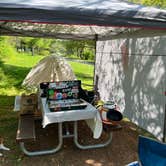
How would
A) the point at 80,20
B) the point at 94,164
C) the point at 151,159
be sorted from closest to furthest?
the point at 151,159 → the point at 80,20 → the point at 94,164

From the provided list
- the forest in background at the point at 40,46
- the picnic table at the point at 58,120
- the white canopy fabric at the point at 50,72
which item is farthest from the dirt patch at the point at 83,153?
the forest in background at the point at 40,46

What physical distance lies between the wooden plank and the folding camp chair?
198 centimetres

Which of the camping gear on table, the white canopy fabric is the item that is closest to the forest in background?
the white canopy fabric

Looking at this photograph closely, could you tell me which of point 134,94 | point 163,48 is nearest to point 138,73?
point 134,94

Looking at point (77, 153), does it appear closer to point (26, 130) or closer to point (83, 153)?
point (83, 153)

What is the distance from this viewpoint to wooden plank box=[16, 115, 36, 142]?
3.78 meters

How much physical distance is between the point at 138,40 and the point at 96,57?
4169 millimetres

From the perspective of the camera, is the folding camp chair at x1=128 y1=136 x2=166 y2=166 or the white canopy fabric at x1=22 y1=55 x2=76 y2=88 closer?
the folding camp chair at x1=128 y1=136 x2=166 y2=166

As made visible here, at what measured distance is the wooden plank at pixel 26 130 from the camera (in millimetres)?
3783

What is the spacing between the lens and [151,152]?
→ 7.18 feet

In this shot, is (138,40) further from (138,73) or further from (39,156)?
(39,156)

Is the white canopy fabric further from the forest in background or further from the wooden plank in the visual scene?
the wooden plank

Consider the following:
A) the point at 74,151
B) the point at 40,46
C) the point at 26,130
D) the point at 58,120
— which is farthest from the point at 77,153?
the point at 40,46

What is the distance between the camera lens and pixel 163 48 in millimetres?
4719
